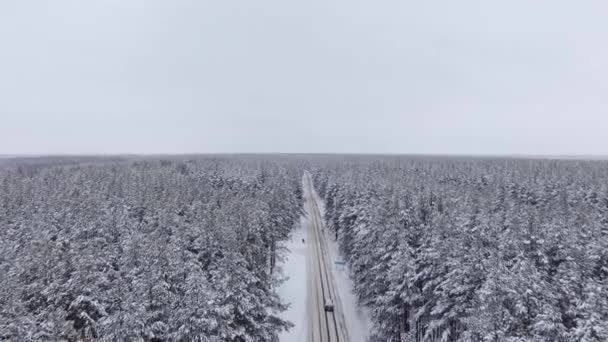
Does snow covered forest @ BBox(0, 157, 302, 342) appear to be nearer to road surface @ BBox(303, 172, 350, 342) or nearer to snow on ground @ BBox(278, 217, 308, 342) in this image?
snow on ground @ BBox(278, 217, 308, 342)

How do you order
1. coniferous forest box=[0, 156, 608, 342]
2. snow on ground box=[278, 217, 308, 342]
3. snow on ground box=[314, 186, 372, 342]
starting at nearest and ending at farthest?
coniferous forest box=[0, 156, 608, 342]
snow on ground box=[278, 217, 308, 342]
snow on ground box=[314, 186, 372, 342]

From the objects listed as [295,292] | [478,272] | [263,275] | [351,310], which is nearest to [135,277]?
[263,275]

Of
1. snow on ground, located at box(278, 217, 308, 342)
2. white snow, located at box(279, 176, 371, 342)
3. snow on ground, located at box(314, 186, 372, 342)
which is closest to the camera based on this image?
snow on ground, located at box(278, 217, 308, 342)

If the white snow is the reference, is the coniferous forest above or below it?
above

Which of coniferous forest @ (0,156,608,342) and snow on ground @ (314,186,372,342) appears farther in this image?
snow on ground @ (314,186,372,342)

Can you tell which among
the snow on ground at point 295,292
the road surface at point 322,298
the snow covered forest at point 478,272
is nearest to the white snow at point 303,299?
the snow on ground at point 295,292

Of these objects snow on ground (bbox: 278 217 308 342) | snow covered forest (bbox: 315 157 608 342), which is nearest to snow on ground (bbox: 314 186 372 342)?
snow covered forest (bbox: 315 157 608 342)

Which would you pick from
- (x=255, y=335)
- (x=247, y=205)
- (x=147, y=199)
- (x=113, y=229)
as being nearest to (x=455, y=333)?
(x=255, y=335)

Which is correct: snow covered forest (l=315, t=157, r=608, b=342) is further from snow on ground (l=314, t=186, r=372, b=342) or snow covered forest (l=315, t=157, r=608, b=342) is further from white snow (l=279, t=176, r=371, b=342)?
white snow (l=279, t=176, r=371, b=342)
